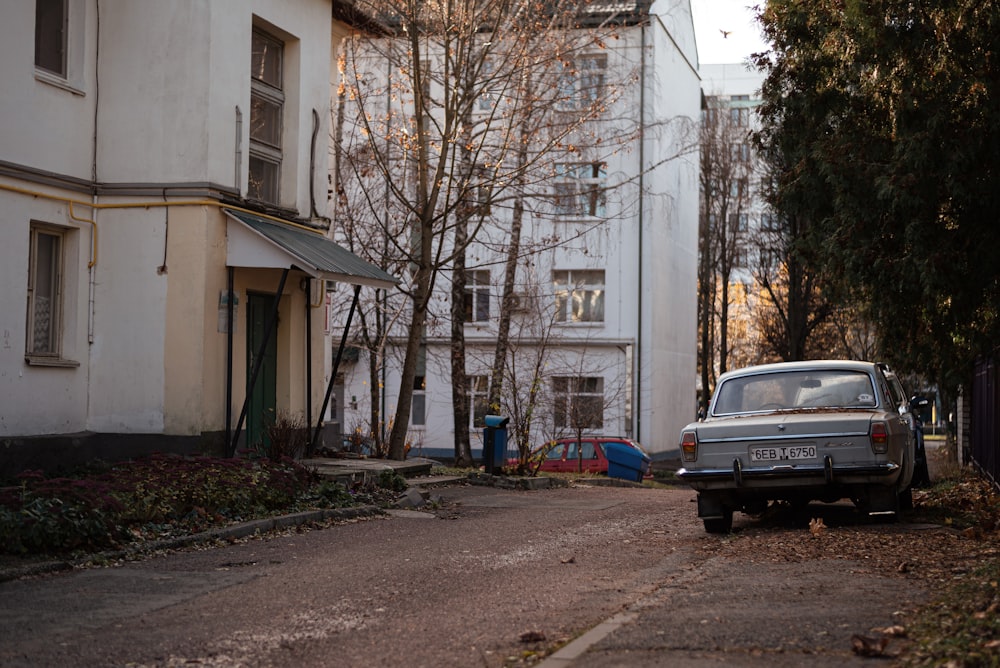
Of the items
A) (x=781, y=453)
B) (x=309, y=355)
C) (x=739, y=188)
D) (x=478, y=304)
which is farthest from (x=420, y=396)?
(x=781, y=453)

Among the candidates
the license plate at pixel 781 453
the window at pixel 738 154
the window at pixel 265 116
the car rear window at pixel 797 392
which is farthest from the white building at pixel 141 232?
the window at pixel 738 154

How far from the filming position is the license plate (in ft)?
38.9

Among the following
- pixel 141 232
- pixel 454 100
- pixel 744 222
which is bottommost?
pixel 141 232

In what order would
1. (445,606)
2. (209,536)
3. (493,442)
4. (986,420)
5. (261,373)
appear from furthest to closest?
(493,442), (986,420), (261,373), (209,536), (445,606)

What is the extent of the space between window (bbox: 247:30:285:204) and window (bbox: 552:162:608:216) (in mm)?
6290

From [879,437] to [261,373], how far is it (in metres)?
9.80

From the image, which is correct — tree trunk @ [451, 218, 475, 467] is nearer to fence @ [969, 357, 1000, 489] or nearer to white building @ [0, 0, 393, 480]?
fence @ [969, 357, 1000, 489]

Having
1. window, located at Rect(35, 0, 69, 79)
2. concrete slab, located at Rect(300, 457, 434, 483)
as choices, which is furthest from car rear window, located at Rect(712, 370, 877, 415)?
window, located at Rect(35, 0, 69, 79)

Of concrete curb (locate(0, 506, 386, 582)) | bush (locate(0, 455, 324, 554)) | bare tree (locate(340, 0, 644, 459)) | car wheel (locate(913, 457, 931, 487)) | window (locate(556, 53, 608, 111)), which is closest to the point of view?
concrete curb (locate(0, 506, 386, 582))

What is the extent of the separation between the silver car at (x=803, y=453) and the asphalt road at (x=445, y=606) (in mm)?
526

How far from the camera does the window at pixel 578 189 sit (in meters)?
27.1

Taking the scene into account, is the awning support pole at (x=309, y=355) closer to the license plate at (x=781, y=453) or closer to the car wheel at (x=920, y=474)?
the license plate at (x=781, y=453)

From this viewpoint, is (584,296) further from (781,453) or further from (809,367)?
(781,453)

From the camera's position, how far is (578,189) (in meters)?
37.7
